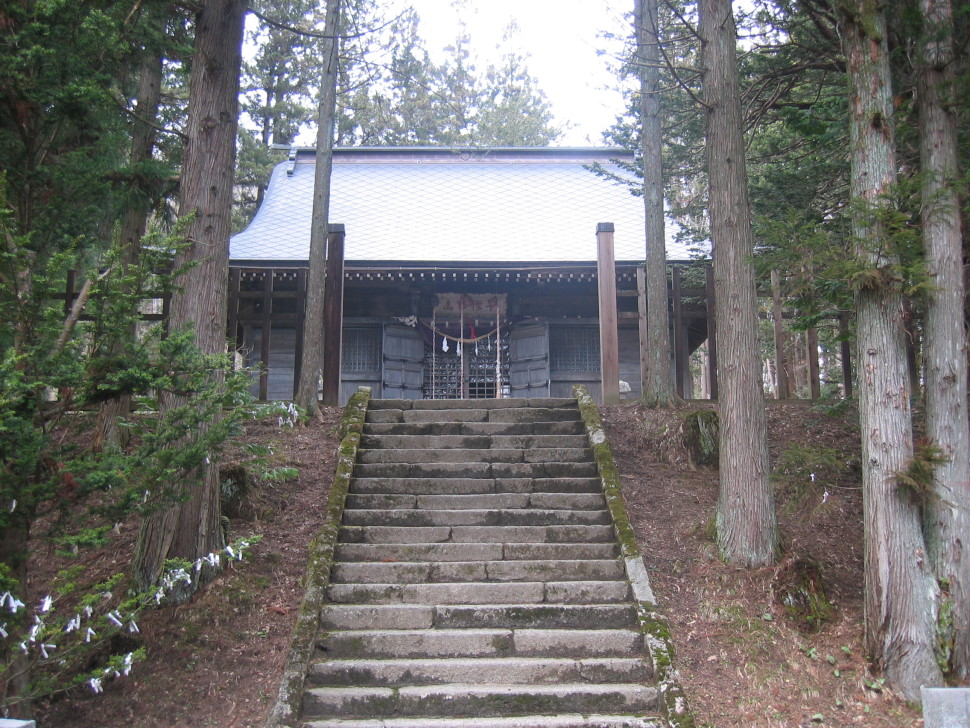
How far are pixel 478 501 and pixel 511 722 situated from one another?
2.65 m

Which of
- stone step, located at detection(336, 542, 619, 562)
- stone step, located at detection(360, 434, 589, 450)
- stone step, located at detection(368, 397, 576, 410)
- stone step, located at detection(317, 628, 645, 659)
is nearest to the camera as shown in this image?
stone step, located at detection(317, 628, 645, 659)

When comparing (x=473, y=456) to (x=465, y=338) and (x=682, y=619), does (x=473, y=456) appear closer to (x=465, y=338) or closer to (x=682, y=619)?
(x=682, y=619)

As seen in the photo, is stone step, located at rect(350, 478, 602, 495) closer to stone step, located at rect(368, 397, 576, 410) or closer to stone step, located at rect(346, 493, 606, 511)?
stone step, located at rect(346, 493, 606, 511)

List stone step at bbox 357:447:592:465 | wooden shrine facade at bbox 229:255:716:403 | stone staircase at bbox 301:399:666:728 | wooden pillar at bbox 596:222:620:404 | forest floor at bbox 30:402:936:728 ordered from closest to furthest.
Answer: forest floor at bbox 30:402:936:728 → stone staircase at bbox 301:399:666:728 → stone step at bbox 357:447:592:465 → wooden pillar at bbox 596:222:620:404 → wooden shrine facade at bbox 229:255:716:403

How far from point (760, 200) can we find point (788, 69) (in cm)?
208

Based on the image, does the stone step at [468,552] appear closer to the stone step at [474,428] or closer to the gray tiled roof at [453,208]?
the stone step at [474,428]

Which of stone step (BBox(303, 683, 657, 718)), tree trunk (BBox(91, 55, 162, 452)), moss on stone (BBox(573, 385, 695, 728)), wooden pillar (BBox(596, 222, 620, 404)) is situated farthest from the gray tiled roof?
stone step (BBox(303, 683, 657, 718))

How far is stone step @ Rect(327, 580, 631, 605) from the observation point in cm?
609

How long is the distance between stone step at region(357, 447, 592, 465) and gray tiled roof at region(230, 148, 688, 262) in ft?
18.6

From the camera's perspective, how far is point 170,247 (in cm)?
470

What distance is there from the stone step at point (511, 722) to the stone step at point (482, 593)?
3.85 feet

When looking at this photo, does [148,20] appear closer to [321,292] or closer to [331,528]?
[321,292]

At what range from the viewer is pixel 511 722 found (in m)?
4.93

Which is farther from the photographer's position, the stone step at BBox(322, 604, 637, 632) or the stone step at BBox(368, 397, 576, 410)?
the stone step at BBox(368, 397, 576, 410)
